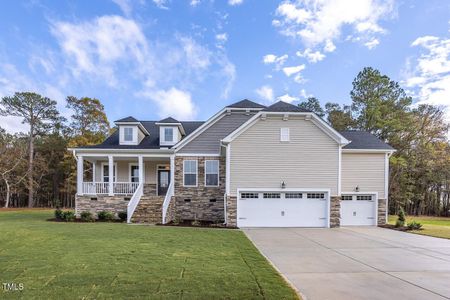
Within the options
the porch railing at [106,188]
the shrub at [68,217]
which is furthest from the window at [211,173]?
the shrub at [68,217]

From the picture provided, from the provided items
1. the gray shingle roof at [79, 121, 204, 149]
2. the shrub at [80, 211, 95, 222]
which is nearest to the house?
the gray shingle roof at [79, 121, 204, 149]

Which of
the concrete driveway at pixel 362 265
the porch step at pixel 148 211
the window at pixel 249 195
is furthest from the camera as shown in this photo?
the window at pixel 249 195

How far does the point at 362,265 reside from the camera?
6145 millimetres

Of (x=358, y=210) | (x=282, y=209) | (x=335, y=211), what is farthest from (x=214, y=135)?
(x=358, y=210)

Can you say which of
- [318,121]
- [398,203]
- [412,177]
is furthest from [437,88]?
[318,121]

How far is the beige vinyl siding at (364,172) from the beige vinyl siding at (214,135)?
6.39 meters

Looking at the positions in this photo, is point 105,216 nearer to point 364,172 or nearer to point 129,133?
point 129,133

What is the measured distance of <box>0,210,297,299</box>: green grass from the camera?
4055 mm

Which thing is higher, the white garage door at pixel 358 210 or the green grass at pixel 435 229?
the white garage door at pixel 358 210

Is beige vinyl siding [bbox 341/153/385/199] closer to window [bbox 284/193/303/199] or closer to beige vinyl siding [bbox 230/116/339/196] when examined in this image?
beige vinyl siding [bbox 230/116/339/196]

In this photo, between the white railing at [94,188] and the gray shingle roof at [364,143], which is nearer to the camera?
the gray shingle roof at [364,143]

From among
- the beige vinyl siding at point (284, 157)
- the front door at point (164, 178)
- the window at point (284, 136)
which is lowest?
the front door at point (164, 178)

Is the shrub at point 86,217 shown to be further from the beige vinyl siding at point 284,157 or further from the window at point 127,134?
the beige vinyl siding at point 284,157

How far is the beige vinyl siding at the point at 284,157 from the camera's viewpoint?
13.0 metres
